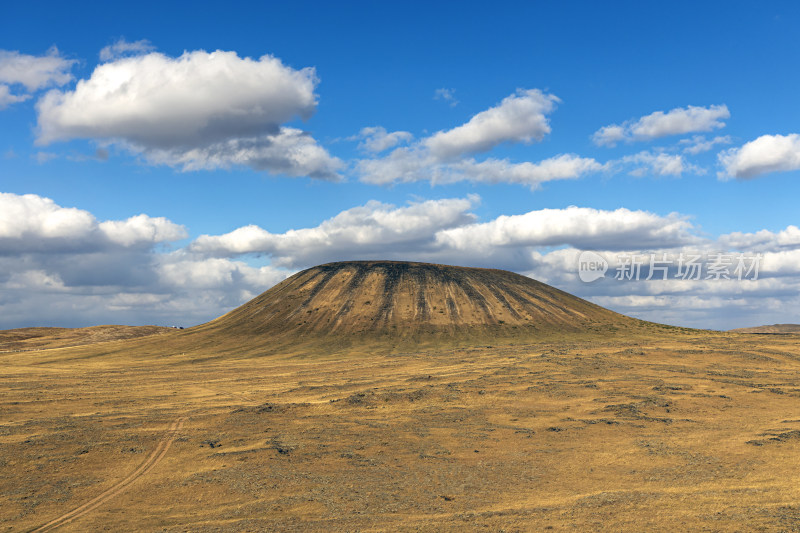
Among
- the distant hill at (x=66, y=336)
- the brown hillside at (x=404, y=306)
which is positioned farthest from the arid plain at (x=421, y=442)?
the distant hill at (x=66, y=336)

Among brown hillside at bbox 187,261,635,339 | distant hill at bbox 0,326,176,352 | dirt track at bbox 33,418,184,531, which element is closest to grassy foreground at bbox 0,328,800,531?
dirt track at bbox 33,418,184,531

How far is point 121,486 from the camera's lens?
26.2 meters

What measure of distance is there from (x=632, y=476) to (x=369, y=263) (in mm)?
120671

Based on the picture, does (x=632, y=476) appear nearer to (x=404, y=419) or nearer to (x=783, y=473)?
(x=783, y=473)

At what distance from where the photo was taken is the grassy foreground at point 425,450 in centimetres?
2100

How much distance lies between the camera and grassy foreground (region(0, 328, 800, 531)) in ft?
68.9

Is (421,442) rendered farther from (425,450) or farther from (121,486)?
(121,486)

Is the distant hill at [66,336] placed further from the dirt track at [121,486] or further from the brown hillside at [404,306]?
the dirt track at [121,486]

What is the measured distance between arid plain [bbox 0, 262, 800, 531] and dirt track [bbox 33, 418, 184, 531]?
0.11 metres

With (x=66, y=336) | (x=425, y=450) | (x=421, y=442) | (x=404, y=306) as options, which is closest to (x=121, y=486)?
Result: (x=425, y=450)

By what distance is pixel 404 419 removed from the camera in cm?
3819

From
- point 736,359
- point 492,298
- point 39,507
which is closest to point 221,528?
point 39,507

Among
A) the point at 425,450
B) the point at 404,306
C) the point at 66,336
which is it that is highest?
the point at 404,306

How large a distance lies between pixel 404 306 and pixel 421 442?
87.1 m
